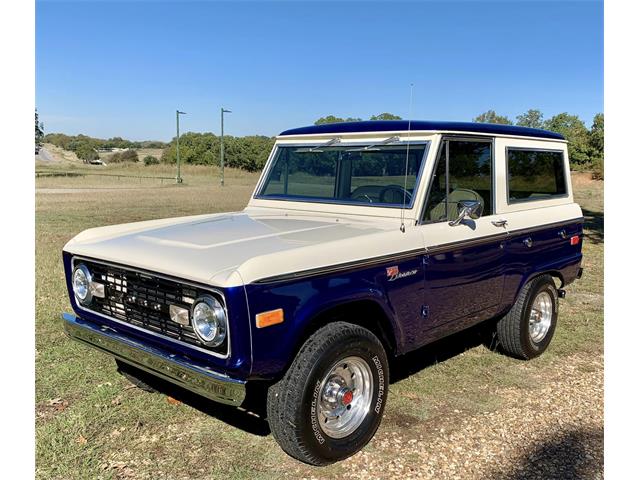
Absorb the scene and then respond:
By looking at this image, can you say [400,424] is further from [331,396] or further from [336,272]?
[336,272]

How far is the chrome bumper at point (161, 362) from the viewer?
113 inches

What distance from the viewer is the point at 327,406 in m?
3.38

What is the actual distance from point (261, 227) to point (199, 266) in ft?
3.77

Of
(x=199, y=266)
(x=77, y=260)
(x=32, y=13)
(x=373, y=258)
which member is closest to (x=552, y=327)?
(x=373, y=258)

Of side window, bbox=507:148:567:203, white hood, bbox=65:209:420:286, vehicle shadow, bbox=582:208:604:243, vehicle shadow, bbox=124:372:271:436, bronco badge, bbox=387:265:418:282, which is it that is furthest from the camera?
vehicle shadow, bbox=582:208:604:243

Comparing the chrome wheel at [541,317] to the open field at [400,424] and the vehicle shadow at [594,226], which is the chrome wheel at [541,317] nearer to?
the open field at [400,424]

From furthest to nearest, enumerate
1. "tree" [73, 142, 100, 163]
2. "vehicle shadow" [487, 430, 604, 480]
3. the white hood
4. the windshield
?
"tree" [73, 142, 100, 163] → the windshield → "vehicle shadow" [487, 430, 604, 480] → the white hood

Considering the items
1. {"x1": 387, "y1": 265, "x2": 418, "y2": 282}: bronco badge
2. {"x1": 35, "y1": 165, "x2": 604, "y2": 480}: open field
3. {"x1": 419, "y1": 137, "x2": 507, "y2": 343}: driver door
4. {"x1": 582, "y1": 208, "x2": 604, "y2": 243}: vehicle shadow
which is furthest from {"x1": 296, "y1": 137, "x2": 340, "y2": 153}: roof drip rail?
{"x1": 582, "y1": 208, "x2": 604, "y2": 243}: vehicle shadow

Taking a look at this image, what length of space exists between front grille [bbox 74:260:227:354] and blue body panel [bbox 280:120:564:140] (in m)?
2.09

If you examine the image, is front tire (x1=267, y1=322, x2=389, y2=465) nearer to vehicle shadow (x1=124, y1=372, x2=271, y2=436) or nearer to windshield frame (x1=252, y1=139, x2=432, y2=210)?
vehicle shadow (x1=124, y1=372, x2=271, y2=436)

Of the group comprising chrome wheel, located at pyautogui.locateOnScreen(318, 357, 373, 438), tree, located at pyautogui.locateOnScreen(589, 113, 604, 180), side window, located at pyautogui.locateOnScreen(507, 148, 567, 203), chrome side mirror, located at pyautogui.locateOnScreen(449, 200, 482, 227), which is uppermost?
tree, located at pyautogui.locateOnScreen(589, 113, 604, 180)

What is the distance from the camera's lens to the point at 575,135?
160 feet

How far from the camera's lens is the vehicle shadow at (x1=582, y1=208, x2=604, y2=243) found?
12324 mm

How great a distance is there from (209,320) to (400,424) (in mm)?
1743
